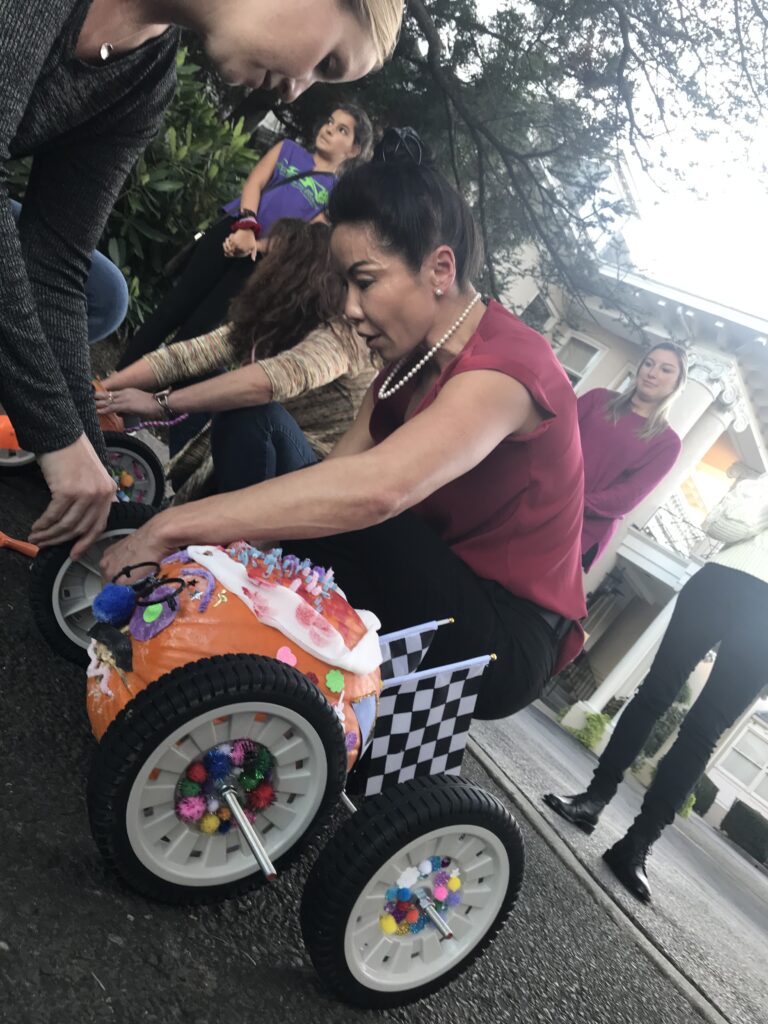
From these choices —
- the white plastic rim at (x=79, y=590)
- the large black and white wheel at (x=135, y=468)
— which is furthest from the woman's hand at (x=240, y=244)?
the white plastic rim at (x=79, y=590)

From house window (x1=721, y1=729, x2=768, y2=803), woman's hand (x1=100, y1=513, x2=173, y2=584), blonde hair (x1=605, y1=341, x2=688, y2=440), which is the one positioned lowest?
house window (x1=721, y1=729, x2=768, y2=803)

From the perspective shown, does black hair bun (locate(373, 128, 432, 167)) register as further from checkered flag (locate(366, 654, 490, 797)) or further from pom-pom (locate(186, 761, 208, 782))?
pom-pom (locate(186, 761, 208, 782))

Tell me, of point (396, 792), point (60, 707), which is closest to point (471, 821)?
point (396, 792)

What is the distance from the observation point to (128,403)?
231 centimetres

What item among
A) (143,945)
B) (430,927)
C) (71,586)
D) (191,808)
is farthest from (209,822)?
(71,586)

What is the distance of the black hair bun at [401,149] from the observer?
5.30 feet

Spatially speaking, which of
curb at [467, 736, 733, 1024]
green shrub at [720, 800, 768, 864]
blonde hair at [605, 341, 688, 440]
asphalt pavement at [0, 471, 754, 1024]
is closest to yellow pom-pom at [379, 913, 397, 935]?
asphalt pavement at [0, 471, 754, 1024]

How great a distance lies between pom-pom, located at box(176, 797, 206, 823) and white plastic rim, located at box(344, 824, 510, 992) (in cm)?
28

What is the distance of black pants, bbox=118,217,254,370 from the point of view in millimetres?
3371

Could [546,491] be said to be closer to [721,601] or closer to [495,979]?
[495,979]

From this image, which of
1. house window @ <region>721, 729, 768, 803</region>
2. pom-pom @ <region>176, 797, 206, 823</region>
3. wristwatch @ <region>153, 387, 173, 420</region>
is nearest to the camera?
pom-pom @ <region>176, 797, 206, 823</region>

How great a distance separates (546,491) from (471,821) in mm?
729

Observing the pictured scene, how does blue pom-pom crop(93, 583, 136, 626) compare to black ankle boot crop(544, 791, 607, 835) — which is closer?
blue pom-pom crop(93, 583, 136, 626)

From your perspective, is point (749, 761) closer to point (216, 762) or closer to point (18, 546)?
point (18, 546)
